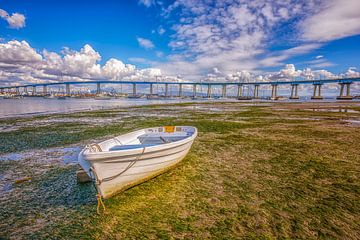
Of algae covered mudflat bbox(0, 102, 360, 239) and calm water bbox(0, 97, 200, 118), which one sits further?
calm water bbox(0, 97, 200, 118)

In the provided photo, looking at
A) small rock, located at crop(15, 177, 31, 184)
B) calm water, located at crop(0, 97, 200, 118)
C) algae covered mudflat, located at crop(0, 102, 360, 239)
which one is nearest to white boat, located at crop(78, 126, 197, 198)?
algae covered mudflat, located at crop(0, 102, 360, 239)

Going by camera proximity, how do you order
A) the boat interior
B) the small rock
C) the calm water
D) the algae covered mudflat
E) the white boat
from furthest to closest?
the calm water → the boat interior → the small rock → the white boat → the algae covered mudflat

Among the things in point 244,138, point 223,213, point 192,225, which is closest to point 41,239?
point 192,225

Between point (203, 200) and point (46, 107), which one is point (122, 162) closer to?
point (203, 200)

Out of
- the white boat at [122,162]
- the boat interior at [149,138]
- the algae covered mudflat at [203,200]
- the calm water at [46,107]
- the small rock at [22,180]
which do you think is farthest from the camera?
the calm water at [46,107]

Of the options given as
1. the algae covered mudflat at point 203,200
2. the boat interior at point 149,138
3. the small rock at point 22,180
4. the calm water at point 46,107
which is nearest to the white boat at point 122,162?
the boat interior at point 149,138

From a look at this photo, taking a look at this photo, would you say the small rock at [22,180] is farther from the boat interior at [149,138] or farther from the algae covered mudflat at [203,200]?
the boat interior at [149,138]

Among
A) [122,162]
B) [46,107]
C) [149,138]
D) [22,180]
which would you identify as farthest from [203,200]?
[46,107]

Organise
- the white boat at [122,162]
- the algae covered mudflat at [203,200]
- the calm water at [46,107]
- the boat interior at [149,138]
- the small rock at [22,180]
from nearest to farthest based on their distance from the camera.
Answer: the algae covered mudflat at [203,200] < the white boat at [122,162] < the small rock at [22,180] < the boat interior at [149,138] < the calm water at [46,107]

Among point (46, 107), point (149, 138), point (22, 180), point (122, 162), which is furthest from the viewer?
point (46, 107)

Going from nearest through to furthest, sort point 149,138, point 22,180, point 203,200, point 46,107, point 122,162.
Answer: point 122,162, point 203,200, point 22,180, point 149,138, point 46,107

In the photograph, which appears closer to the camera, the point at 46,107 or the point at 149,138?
the point at 149,138

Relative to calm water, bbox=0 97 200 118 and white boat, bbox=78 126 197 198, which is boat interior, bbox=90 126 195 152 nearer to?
white boat, bbox=78 126 197 198

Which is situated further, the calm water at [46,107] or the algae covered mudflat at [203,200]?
the calm water at [46,107]
